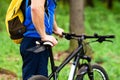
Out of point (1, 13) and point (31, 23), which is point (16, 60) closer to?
point (31, 23)

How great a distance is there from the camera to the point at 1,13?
73.8 ft

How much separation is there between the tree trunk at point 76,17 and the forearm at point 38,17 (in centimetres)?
638

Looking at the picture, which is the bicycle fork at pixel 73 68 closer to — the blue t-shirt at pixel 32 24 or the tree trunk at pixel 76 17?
the blue t-shirt at pixel 32 24

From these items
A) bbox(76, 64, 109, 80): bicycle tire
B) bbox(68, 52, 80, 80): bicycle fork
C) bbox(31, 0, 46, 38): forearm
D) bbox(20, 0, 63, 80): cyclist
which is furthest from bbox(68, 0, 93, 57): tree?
bbox(31, 0, 46, 38): forearm

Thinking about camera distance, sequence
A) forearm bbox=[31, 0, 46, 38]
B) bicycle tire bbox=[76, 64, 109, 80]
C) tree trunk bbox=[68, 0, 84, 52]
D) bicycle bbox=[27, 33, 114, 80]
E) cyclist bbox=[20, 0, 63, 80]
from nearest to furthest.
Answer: forearm bbox=[31, 0, 46, 38]
cyclist bbox=[20, 0, 63, 80]
bicycle bbox=[27, 33, 114, 80]
bicycle tire bbox=[76, 64, 109, 80]
tree trunk bbox=[68, 0, 84, 52]

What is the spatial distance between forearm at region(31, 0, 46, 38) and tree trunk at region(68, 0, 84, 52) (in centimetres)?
638

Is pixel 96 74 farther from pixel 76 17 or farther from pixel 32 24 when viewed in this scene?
pixel 76 17

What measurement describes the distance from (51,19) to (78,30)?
6597 millimetres

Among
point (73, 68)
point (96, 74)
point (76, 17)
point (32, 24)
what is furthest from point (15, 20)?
point (76, 17)

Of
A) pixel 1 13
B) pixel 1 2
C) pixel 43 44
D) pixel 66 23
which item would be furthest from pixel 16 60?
pixel 1 2

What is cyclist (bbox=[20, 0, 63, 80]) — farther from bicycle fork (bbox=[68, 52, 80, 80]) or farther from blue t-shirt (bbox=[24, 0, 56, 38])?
bicycle fork (bbox=[68, 52, 80, 80])

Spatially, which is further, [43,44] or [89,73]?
[89,73]

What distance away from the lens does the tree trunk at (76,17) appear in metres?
11.3

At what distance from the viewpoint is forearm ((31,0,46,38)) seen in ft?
15.9
